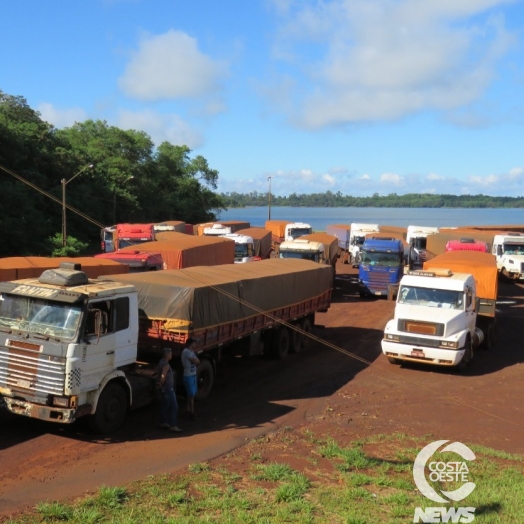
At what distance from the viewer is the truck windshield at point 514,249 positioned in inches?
1496

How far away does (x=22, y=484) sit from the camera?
29.7 feet

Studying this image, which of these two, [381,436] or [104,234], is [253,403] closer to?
[381,436]

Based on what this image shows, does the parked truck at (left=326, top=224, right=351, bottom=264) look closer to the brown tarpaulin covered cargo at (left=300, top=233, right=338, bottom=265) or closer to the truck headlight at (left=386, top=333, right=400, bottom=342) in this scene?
the brown tarpaulin covered cargo at (left=300, top=233, right=338, bottom=265)

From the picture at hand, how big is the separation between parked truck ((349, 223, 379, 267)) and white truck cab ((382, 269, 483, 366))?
26.5 m

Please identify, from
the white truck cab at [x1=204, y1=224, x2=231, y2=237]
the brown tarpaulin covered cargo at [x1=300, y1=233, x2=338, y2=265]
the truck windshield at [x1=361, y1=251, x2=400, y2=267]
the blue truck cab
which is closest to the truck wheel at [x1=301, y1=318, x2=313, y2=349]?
the blue truck cab

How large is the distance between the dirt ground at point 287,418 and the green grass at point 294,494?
561mm

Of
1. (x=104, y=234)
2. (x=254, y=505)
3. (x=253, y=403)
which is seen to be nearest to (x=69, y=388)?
(x=254, y=505)

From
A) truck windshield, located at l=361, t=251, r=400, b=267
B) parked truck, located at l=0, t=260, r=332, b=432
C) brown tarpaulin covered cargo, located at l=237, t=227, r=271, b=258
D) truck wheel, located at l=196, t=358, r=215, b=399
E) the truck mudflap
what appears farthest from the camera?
brown tarpaulin covered cargo, located at l=237, t=227, r=271, b=258

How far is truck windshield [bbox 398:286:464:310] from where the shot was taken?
58.7ft

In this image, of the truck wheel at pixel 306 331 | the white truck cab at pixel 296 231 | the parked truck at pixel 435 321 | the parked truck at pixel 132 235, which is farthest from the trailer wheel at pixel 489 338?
the white truck cab at pixel 296 231

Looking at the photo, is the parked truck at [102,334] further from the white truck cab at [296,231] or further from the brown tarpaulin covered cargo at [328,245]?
the white truck cab at [296,231]

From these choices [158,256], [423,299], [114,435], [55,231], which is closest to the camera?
[114,435]

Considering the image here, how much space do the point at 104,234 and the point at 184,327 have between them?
32.3 meters

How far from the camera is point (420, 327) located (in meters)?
17.4
